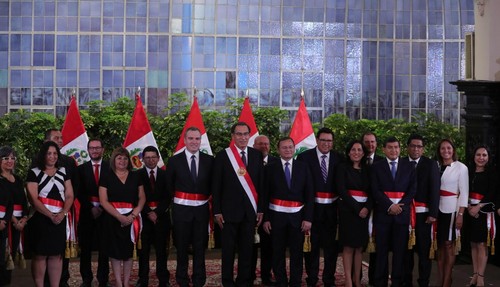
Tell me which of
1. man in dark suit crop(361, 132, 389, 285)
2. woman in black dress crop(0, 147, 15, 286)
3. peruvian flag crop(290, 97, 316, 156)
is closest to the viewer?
woman in black dress crop(0, 147, 15, 286)

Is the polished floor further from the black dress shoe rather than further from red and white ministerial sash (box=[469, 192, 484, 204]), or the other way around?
the black dress shoe

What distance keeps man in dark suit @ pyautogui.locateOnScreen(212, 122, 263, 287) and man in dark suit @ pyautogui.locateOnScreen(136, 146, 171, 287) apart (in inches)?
25.7

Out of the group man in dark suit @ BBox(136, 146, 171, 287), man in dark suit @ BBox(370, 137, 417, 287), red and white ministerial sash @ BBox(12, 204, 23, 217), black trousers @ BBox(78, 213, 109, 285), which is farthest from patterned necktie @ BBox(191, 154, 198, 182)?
man in dark suit @ BBox(370, 137, 417, 287)

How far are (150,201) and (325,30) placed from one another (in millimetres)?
8392

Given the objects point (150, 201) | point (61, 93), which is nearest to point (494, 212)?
point (150, 201)

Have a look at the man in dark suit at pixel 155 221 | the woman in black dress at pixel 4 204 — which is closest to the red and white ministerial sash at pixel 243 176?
the man in dark suit at pixel 155 221

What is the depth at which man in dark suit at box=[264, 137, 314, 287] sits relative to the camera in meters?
9.35

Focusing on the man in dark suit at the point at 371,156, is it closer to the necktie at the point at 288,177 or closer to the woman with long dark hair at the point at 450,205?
the woman with long dark hair at the point at 450,205

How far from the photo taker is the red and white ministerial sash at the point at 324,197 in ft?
31.6

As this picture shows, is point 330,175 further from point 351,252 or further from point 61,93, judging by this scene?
point 61,93

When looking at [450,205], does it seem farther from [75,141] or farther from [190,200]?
[75,141]

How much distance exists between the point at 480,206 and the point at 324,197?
1.84 metres

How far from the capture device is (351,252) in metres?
9.47

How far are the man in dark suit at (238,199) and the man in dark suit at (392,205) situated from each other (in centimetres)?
129
